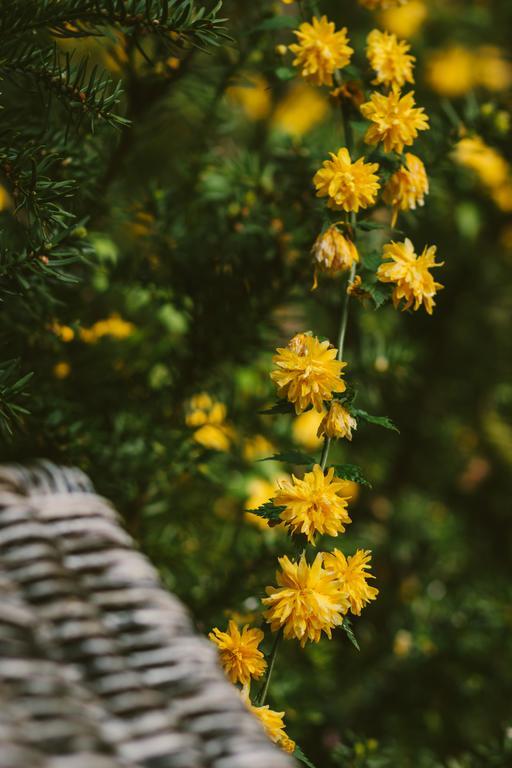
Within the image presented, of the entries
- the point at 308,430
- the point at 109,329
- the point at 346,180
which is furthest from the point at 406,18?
the point at 346,180

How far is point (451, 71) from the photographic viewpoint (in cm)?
157

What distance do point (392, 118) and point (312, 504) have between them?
0.30 meters

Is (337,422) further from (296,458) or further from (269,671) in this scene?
(269,671)

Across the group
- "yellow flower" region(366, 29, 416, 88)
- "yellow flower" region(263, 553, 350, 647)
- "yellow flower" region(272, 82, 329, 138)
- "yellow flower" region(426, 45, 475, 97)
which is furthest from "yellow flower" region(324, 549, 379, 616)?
"yellow flower" region(426, 45, 475, 97)

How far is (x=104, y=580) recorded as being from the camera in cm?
45

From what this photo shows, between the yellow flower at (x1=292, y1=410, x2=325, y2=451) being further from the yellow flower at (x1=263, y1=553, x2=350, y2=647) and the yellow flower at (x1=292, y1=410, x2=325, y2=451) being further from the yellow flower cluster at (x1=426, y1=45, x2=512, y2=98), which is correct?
the yellow flower cluster at (x1=426, y1=45, x2=512, y2=98)

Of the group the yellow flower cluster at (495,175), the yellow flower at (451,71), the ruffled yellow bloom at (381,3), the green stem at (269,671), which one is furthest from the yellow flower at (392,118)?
the yellow flower at (451,71)

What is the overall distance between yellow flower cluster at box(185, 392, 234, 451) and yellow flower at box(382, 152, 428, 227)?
32 centimetres

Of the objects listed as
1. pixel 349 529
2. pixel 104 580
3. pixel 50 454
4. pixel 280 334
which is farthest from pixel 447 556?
pixel 104 580

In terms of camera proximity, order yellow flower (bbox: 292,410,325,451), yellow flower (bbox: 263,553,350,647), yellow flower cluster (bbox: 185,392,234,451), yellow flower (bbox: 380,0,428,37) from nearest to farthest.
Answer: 1. yellow flower (bbox: 263,553,350,647)
2. yellow flower cluster (bbox: 185,392,234,451)
3. yellow flower (bbox: 292,410,325,451)
4. yellow flower (bbox: 380,0,428,37)

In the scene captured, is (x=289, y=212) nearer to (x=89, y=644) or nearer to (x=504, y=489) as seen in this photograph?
(x=89, y=644)

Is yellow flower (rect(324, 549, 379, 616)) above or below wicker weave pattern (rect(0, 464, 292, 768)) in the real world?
above

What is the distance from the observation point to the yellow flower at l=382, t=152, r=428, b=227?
0.60 metres

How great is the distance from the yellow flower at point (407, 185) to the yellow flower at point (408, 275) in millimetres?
45
